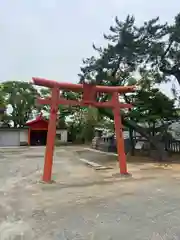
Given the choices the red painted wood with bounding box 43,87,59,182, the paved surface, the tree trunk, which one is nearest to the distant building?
the tree trunk

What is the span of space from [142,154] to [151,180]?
814cm

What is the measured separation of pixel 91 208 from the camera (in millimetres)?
5836

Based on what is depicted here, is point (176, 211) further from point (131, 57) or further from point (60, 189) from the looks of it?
point (131, 57)

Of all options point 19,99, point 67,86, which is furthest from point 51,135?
point 19,99

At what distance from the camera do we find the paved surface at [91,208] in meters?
4.41

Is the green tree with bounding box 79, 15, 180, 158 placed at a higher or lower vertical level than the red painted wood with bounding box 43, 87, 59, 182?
higher

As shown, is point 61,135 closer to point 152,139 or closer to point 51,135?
point 152,139

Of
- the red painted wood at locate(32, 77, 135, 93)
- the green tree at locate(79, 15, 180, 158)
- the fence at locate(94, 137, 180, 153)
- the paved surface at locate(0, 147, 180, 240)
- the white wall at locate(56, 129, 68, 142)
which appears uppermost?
the green tree at locate(79, 15, 180, 158)

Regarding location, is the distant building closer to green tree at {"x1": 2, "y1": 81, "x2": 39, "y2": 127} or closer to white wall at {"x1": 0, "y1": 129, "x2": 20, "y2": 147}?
white wall at {"x1": 0, "y1": 129, "x2": 20, "y2": 147}

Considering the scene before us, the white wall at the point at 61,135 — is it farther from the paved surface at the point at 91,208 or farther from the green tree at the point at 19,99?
the paved surface at the point at 91,208

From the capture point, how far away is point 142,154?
1697 centimetres

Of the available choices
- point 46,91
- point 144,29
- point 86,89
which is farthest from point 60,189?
point 46,91

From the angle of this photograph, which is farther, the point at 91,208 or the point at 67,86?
the point at 67,86

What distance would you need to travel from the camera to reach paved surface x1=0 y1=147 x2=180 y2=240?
4.41 meters
